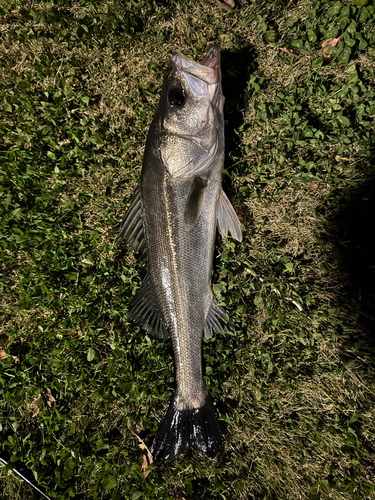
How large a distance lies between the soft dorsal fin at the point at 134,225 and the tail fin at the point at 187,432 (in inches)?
54.9

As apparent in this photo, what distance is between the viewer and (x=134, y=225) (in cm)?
268

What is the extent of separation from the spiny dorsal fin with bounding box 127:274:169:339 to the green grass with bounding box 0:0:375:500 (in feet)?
1.00

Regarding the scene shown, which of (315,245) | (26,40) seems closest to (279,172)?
(315,245)

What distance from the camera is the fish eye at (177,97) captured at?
2.33 metres

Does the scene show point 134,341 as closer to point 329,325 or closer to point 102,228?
point 102,228

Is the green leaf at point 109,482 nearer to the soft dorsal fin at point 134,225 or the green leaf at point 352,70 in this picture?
the soft dorsal fin at point 134,225

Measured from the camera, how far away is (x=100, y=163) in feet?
10.6

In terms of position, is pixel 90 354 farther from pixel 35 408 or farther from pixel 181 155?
pixel 181 155

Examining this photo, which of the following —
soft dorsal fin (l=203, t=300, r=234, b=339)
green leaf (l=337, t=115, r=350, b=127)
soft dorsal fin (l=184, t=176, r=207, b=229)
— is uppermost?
green leaf (l=337, t=115, r=350, b=127)

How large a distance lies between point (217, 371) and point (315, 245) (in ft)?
4.88

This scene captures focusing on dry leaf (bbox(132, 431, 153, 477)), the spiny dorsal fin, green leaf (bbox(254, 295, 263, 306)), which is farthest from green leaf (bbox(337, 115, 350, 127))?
dry leaf (bbox(132, 431, 153, 477))

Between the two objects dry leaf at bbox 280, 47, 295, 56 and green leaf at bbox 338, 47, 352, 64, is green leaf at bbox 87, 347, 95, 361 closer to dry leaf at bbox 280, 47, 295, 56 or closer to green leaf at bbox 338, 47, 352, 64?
dry leaf at bbox 280, 47, 295, 56

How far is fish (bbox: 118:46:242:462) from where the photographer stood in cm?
235

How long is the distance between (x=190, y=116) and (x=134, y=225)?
0.99 m
